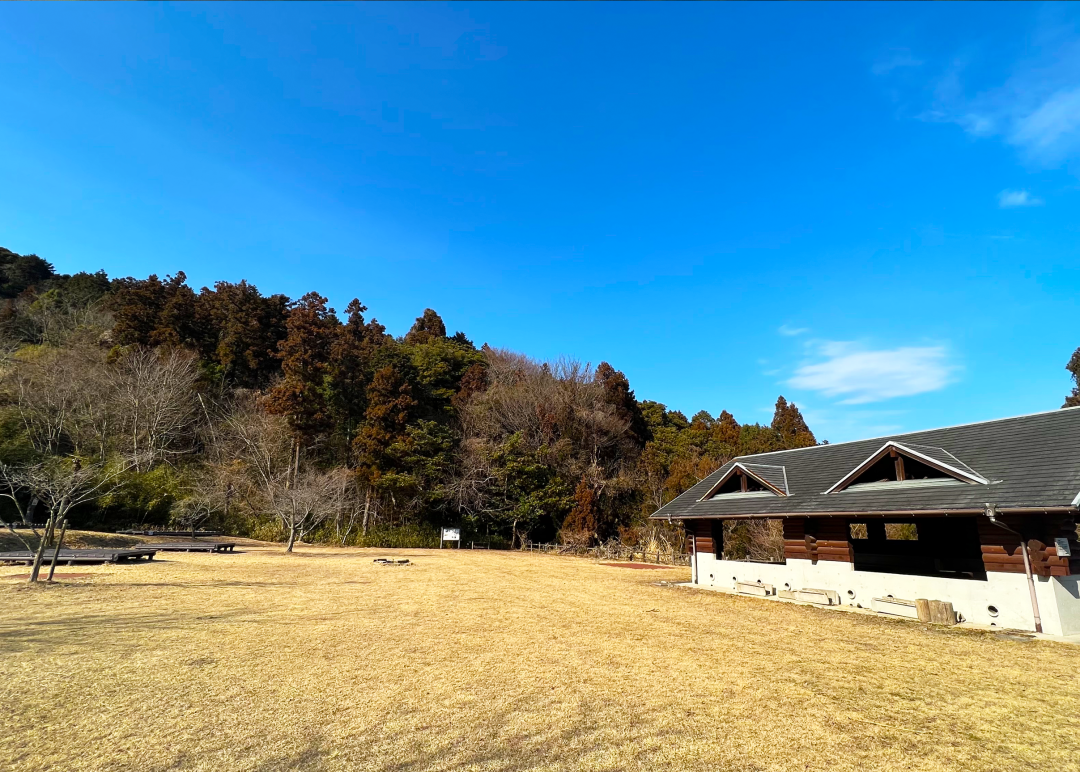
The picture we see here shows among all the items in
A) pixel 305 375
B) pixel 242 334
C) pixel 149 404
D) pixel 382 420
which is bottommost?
pixel 149 404

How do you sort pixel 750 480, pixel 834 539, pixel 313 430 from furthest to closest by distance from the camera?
pixel 313 430
pixel 750 480
pixel 834 539

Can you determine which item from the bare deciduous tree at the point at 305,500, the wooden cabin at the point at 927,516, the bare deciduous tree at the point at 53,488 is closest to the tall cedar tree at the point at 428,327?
the bare deciduous tree at the point at 305,500

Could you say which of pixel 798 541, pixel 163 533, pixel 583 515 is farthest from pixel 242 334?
pixel 798 541

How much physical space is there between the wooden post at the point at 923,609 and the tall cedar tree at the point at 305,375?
29001mm

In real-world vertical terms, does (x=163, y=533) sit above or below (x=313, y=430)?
below

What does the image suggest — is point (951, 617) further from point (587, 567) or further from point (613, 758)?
point (587, 567)

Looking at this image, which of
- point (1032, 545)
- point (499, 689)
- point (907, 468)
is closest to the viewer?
point (499, 689)

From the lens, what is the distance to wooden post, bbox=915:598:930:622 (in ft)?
34.4

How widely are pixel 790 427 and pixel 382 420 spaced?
93.3ft

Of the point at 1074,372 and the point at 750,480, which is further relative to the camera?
the point at 1074,372

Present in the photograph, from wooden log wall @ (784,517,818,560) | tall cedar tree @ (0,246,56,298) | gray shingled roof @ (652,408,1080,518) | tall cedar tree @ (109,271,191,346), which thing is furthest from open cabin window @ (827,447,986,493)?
tall cedar tree @ (0,246,56,298)

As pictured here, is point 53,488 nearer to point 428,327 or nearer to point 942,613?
point 942,613

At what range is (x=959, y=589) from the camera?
10.3 m

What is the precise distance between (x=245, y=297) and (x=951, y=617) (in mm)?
43939
